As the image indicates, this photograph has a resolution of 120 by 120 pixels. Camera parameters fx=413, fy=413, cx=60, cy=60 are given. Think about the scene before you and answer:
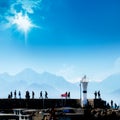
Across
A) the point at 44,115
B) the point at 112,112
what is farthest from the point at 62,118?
the point at 112,112

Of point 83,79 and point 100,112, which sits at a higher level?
point 83,79

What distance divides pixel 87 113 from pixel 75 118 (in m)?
6.59

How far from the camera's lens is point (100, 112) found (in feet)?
206

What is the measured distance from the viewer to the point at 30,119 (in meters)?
51.0

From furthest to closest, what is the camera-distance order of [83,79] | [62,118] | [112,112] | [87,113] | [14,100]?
[83,79] < [14,100] < [112,112] < [87,113] < [62,118]

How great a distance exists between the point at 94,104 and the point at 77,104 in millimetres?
3459

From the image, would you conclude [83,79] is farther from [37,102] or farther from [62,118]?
[62,118]

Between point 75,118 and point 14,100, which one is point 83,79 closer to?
point 14,100

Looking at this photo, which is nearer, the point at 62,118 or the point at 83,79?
the point at 62,118

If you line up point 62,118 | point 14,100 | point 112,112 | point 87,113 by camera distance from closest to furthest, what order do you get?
1. point 62,118
2. point 87,113
3. point 112,112
4. point 14,100

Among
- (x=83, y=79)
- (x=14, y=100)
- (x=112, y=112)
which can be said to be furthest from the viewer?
(x=83, y=79)

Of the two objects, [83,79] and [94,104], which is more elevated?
[83,79]

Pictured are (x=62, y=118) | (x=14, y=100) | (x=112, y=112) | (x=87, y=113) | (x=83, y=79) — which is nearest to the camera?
(x=62, y=118)

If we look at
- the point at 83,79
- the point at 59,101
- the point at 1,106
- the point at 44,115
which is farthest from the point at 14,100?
the point at 44,115
